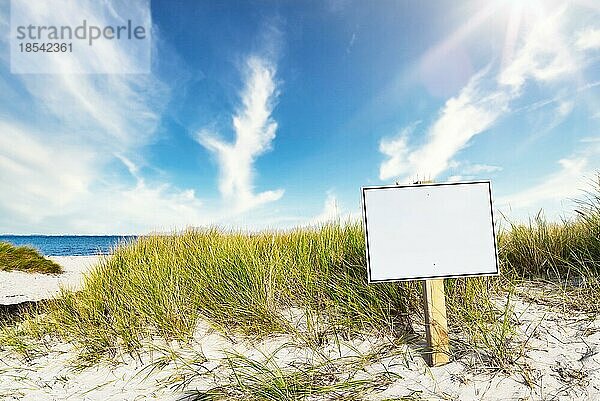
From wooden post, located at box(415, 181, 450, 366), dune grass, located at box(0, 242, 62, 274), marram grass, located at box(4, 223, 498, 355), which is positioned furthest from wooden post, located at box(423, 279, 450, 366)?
A: dune grass, located at box(0, 242, 62, 274)

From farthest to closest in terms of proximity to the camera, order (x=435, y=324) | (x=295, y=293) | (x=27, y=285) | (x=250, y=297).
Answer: (x=27, y=285)
(x=295, y=293)
(x=250, y=297)
(x=435, y=324)

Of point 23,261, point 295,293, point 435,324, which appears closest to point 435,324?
point 435,324

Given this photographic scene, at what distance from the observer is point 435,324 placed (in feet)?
9.22

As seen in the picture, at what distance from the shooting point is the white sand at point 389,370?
257 cm

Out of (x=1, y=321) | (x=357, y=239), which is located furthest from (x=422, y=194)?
(x=1, y=321)

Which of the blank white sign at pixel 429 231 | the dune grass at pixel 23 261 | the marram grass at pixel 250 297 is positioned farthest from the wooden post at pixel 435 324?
the dune grass at pixel 23 261

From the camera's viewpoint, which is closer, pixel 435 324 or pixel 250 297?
pixel 435 324

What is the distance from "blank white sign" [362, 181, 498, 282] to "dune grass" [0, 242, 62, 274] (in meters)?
11.3

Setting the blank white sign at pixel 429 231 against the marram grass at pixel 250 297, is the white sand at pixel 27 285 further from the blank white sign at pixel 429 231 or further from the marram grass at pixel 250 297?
the blank white sign at pixel 429 231

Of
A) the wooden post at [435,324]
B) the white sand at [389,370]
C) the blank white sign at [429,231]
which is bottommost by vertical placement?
the white sand at [389,370]

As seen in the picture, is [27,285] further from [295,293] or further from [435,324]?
[435,324]

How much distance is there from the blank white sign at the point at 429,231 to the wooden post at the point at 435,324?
0.11m

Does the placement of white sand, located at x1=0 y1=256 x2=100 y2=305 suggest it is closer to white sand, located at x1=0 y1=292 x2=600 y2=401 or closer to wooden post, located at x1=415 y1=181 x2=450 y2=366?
white sand, located at x1=0 y1=292 x2=600 y2=401

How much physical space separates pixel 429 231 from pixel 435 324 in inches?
22.2
